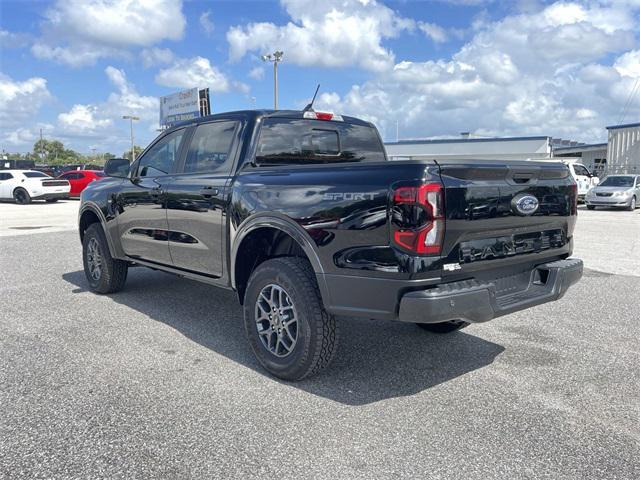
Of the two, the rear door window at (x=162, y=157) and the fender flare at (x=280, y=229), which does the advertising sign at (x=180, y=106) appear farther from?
the fender flare at (x=280, y=229)

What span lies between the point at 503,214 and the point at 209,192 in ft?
7.40

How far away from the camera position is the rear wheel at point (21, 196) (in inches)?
893

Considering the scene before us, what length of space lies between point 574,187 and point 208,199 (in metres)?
2.79

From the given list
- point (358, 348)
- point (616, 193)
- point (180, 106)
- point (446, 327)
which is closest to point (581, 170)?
point (616, 193)

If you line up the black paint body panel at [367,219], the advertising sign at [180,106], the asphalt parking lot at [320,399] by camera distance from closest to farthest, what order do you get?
the asphalt parking lot at [320,399] < the black paint body panel at [367,219] < the advertising sign at [180,106]

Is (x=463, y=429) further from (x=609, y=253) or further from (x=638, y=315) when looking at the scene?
(x=609, y=253)

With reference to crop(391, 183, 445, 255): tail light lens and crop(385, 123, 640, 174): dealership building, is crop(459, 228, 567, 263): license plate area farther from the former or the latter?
crop(385, 123, 640, 174): dealership building

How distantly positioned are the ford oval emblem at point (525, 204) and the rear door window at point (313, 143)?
71.9 inches

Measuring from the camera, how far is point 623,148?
38.4 m

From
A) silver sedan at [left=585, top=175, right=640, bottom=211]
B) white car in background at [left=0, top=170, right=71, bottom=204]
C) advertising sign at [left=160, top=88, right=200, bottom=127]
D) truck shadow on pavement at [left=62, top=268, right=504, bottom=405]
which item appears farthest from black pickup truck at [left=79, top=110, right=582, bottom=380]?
advertising sign at [left=160, top=88, right=200, bottom=127]

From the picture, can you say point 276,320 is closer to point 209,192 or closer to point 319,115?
point 209,192

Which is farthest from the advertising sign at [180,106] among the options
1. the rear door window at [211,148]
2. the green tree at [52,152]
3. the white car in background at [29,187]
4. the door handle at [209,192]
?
the green tree at [52,152]

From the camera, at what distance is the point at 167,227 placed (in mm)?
4945

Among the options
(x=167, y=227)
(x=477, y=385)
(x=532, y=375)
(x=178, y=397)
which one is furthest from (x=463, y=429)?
→ (x=167, y=227)
